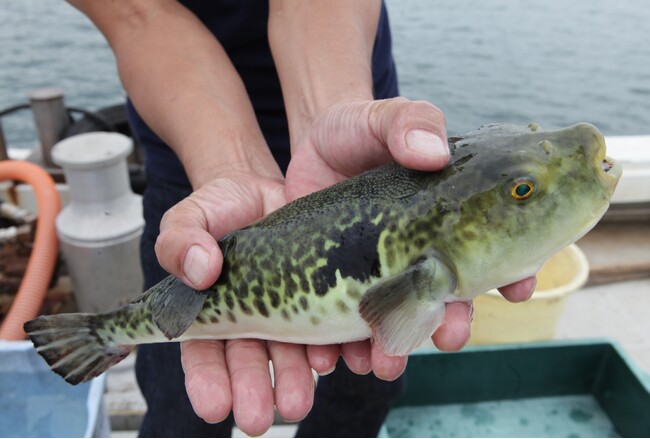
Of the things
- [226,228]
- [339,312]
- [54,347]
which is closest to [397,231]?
[339,312]

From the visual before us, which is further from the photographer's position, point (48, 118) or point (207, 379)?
Answer: point (48, 118)

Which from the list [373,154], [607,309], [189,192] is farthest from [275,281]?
[607,309]

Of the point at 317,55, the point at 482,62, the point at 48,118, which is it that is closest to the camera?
the point at 317,55

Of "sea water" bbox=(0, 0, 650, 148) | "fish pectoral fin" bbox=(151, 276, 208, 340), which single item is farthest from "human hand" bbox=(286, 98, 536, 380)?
"sea water" bbox=(0, 0, 650, 148)

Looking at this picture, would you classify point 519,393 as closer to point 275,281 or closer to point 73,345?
point 275,281

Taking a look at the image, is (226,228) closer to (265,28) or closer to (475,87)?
(265,28)

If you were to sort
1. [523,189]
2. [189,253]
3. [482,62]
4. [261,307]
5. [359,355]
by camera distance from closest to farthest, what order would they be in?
[523,189], [189,253], [261,307], [359,355], [482,62]
